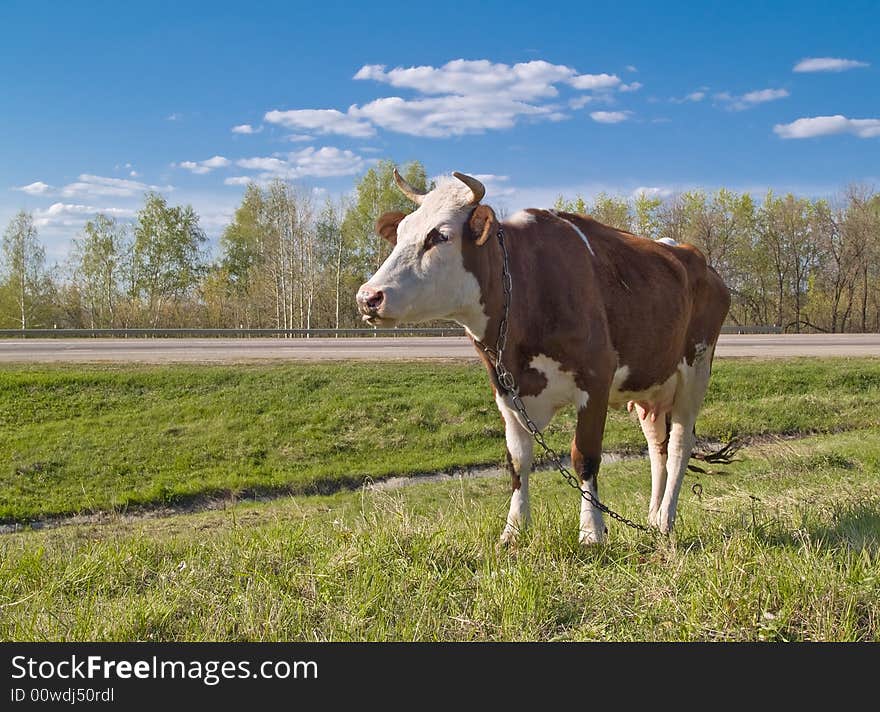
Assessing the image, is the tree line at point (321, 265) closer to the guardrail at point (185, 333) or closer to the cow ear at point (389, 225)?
the guardrail at point (185, 333)

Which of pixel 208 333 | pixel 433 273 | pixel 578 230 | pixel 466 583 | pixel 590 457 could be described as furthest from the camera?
pixel 208 333

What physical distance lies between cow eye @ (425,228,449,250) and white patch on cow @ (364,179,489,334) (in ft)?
0.06

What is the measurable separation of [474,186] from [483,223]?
0.72ft

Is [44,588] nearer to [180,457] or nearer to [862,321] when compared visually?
[180,457]

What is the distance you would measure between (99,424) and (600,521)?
12896 millimetres

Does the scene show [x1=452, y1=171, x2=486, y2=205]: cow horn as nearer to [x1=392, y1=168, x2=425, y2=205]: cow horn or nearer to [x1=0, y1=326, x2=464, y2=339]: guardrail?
[x1=392, y1=168, x2=425, y2=205]: cow horn

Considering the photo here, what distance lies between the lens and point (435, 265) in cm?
429

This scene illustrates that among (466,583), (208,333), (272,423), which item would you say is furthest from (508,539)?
(208,333)

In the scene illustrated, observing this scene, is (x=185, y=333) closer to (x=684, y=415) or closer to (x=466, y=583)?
(x=684, y=415)

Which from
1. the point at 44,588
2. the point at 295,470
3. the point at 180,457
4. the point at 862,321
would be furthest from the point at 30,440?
the point at 862,321

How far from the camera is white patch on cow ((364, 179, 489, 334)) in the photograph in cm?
418

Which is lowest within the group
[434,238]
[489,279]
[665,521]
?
[665,521]

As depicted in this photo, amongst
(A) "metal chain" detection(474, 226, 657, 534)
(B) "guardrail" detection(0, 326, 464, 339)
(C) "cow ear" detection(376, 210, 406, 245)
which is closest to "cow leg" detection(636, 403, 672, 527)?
(A) "metal chain" detection(474, 226, 657, 534)

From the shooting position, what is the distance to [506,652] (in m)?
3.27
